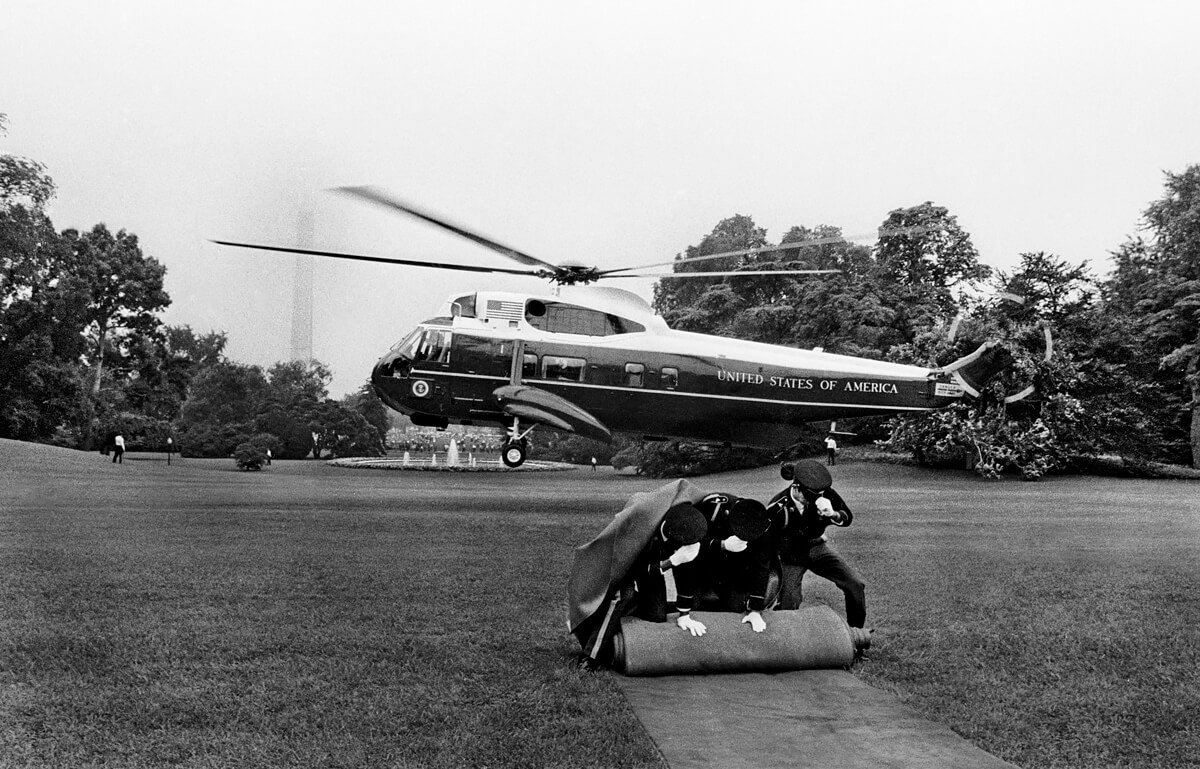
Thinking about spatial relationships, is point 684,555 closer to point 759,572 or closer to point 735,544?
point 735,544

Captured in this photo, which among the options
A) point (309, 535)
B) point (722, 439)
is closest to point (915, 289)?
point (722, 439)

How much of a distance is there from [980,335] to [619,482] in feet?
38.7

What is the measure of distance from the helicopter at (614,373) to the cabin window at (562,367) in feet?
0.06

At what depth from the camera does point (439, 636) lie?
723cm

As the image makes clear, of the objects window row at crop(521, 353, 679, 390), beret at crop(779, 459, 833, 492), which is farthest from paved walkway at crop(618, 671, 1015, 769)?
window row at crop(521, 353, 679, 390)

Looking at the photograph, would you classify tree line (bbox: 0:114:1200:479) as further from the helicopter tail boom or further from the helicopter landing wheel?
the helicopter landing wheel

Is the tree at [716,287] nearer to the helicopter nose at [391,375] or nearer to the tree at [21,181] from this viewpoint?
the helicopter nose at [391,375]

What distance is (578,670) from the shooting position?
21.3 feet

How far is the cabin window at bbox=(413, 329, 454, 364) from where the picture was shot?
15.5 m

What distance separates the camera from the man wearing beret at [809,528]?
676 centimetres

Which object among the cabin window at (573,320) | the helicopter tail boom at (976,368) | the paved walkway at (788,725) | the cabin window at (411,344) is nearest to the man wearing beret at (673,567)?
the paved walkway at (788,725)

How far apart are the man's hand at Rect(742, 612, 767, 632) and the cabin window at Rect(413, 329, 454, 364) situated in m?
9.76

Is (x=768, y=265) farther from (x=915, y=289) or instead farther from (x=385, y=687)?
(x=385, y=687)

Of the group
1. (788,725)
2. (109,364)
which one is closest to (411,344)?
(109,364)
